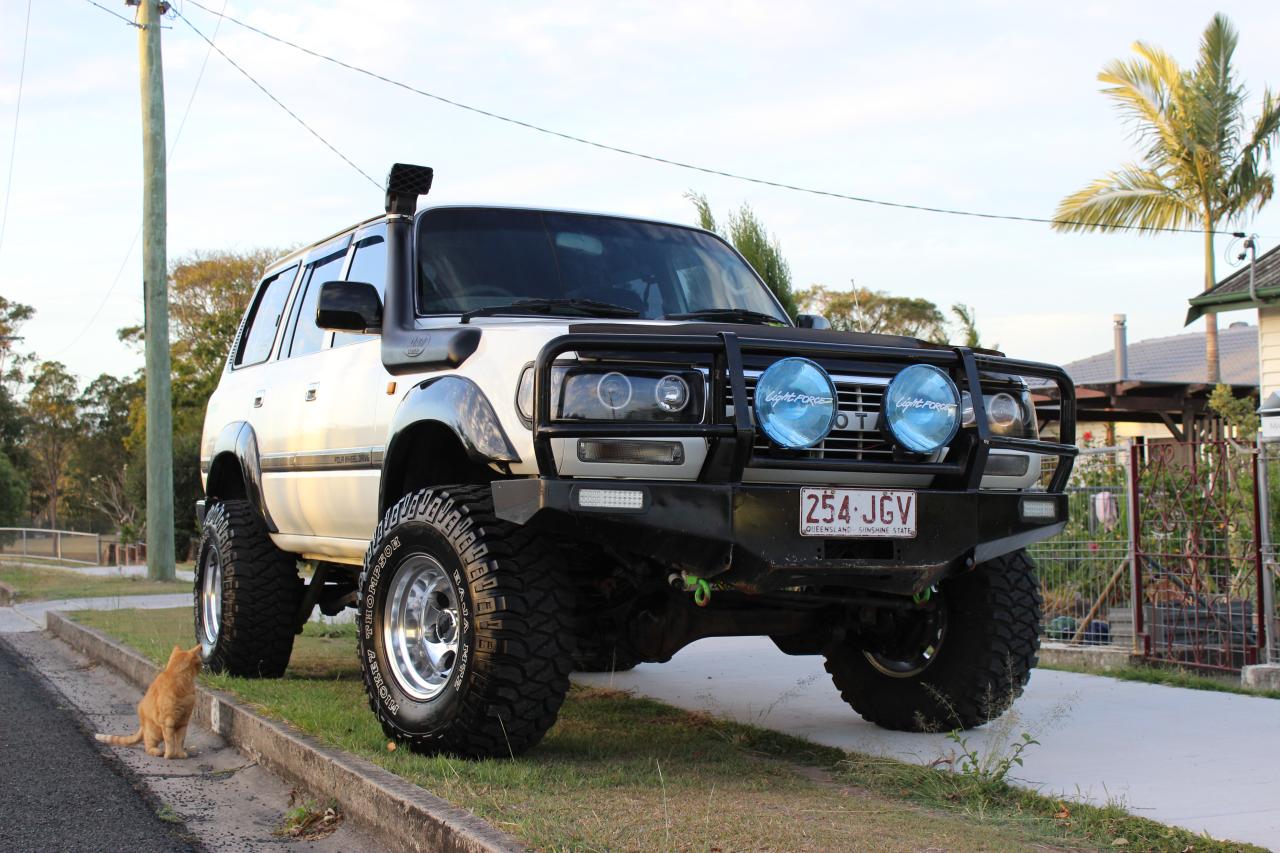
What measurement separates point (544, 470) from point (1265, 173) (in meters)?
22.8

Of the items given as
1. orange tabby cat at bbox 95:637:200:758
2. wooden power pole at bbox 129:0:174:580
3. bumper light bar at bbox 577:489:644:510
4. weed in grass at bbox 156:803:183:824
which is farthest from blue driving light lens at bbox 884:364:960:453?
wooden power pole at bbox 129:0:174:580

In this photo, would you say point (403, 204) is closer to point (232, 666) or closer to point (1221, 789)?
point (232, 666)

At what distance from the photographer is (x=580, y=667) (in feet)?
16.7

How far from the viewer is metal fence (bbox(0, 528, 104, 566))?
3138 centimetres

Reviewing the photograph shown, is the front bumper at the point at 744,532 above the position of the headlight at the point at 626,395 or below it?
below

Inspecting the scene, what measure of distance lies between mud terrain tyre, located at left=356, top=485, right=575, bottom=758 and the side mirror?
881 millimetres

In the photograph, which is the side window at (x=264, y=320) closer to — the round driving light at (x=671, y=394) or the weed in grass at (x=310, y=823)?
the weed in grass at (x=310, y=823)

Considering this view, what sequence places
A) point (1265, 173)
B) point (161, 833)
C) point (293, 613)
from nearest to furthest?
1. point (161, 833)
2. point (293, 613)
3. point (1265, 173)

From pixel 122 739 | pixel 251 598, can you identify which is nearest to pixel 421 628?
pixel 122 739

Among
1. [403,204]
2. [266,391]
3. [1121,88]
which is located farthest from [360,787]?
[1121,88]

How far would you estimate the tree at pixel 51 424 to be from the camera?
56531 mm

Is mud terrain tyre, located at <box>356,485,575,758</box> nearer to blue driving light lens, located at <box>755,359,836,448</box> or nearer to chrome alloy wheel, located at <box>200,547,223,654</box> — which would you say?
blue driving light lens, located at <box>755,359,836,448</box>

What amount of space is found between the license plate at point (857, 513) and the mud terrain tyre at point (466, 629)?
90cm

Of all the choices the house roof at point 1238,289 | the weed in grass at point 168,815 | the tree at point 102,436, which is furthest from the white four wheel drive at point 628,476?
the tree at point 102,436
